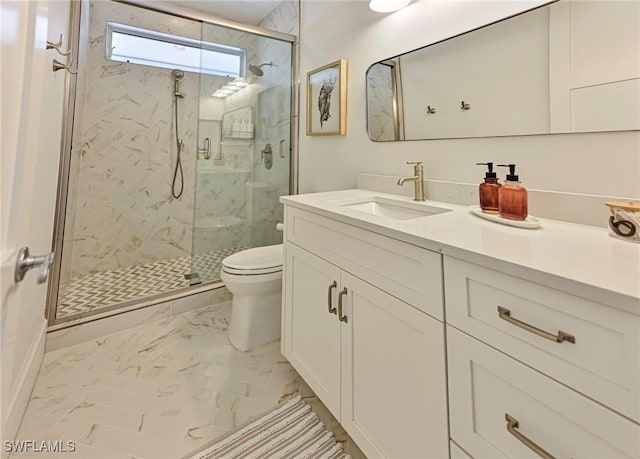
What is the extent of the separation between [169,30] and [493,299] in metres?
3.23

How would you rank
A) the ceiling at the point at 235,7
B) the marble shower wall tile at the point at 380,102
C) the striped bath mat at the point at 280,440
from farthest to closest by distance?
the ceiling at the point at 235,7 < the marble shower wall tile at the point at 380,102 < the striped bath mat at the point at 280,440

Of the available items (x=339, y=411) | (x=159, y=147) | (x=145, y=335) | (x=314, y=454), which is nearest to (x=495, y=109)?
(x=339, y=411)

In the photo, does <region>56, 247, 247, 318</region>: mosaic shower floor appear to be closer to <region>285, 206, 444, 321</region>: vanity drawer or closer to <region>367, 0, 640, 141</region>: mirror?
<region>285, 206, 444, 321</region>: vanity drawer

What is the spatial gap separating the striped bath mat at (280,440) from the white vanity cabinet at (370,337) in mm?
158

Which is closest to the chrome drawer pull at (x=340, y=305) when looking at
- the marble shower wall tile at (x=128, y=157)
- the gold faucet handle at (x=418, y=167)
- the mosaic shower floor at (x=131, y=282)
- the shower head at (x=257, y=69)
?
the gold faucet handle at (x=418, y=167)

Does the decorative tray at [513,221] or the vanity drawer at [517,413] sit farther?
the decorative tray at [513,221]

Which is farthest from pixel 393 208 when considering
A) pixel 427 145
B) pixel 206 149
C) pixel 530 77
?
pixel 206 149

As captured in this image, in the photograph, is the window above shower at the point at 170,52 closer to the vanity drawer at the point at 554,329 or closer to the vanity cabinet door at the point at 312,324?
the vanity cabinet door at the point at 312,324

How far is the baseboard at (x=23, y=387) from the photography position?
1079 millimetres

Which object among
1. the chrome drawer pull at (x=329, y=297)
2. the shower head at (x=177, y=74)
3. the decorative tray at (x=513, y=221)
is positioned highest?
the shower head at (x=177, y=74)

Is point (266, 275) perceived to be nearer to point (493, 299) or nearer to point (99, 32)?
point (493, 299)

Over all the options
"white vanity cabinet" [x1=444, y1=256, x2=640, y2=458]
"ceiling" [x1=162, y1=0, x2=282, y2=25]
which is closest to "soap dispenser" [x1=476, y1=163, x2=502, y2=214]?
"white vanity cabinet" [x1=444, y1=256, x2=640, y2=458]

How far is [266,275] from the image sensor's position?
1.67 meters

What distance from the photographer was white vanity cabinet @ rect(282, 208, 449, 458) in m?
0.75
